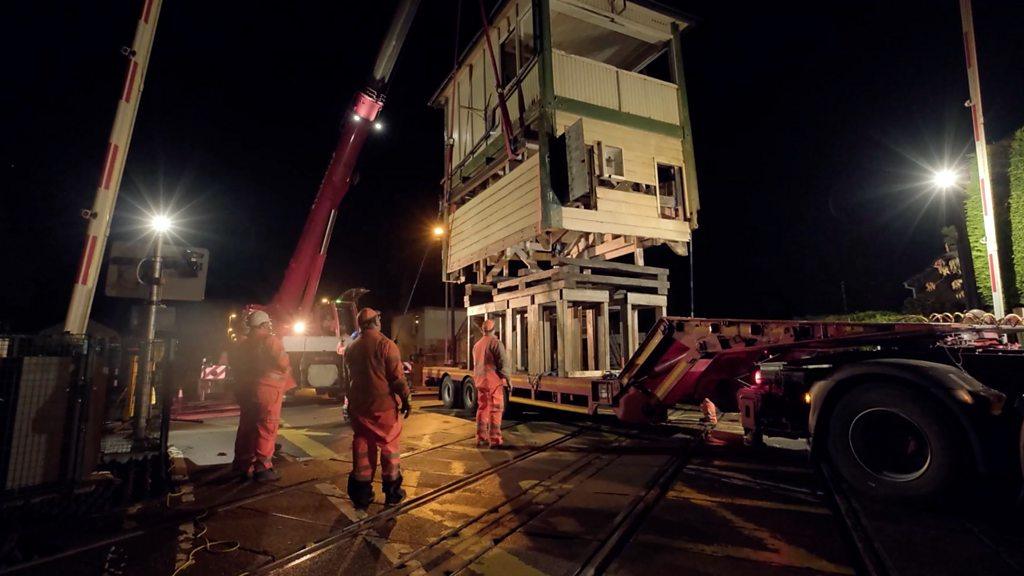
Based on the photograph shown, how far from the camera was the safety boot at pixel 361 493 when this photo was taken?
438cm

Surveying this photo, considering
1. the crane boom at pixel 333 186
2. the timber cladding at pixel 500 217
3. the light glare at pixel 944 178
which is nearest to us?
the timber cladding at pixel 500 217

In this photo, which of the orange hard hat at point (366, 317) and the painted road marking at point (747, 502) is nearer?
the painted road marking at point (747, 502)

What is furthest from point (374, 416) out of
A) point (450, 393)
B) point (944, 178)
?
point (944, 178)

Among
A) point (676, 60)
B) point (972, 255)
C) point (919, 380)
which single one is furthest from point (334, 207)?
point (972, 255)

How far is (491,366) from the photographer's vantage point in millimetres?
7383

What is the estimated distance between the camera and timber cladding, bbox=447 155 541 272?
8.76 meters

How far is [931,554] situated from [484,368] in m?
5.31

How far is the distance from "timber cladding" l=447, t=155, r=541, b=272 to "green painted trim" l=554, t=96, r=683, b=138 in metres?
1.15

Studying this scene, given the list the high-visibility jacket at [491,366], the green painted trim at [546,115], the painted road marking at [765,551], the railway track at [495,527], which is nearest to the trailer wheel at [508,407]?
the high-visibility jacket at [491,366]

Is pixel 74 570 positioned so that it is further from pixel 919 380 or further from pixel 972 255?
pixel 972 255

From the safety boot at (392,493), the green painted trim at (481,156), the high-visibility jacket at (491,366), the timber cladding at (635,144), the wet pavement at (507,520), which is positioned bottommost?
the wet pavement at (507,520)

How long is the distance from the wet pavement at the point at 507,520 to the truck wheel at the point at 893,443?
1.62ft

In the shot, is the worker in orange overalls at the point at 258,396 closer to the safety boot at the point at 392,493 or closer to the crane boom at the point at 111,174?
the crane boom at the point at 111,174

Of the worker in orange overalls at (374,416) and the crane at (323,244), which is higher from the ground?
the crane at (323,244)
